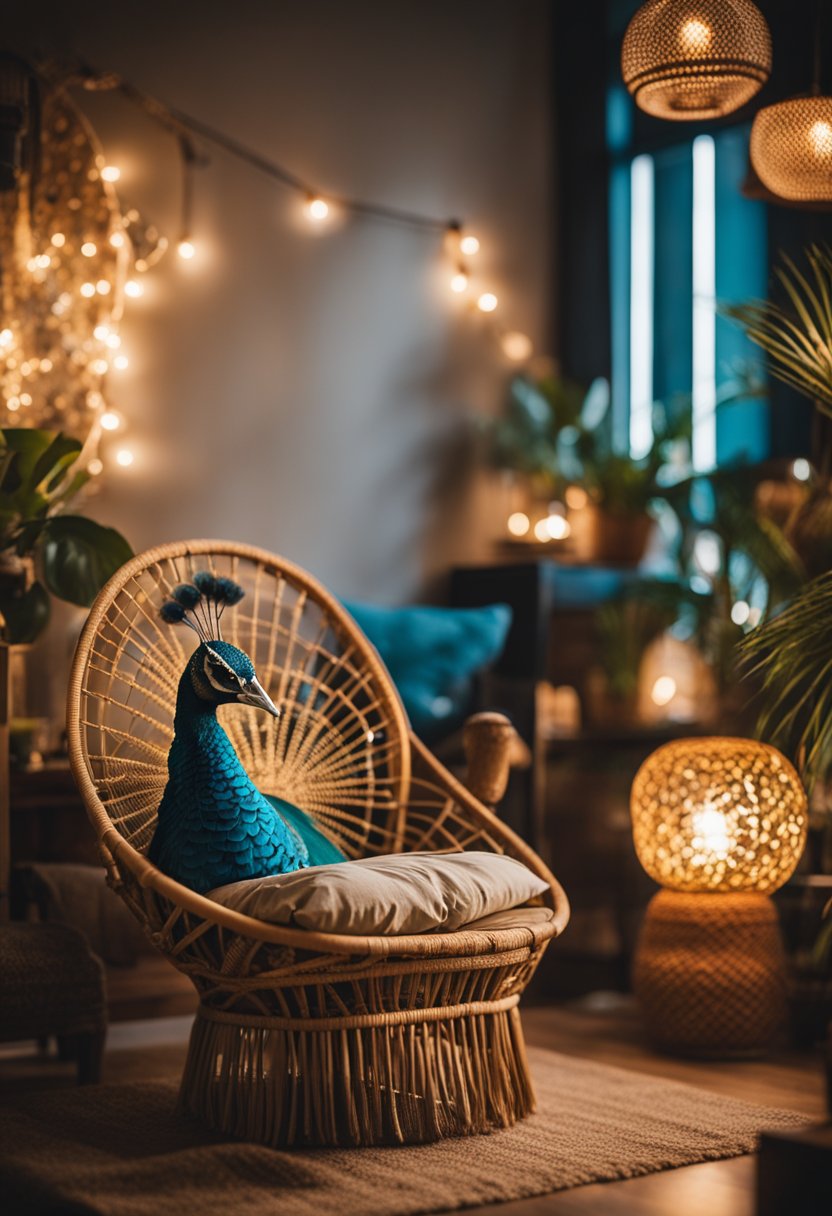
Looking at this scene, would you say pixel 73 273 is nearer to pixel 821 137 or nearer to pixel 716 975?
pixel 821 137

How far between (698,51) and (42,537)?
155 centimetres

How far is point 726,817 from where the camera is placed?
2965mm

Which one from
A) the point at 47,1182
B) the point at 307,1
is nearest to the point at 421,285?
the point at 307,1

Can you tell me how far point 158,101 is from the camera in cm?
372

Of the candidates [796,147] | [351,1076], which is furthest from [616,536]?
[351,1076]

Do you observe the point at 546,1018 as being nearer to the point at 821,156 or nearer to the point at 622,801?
the point at 622,801

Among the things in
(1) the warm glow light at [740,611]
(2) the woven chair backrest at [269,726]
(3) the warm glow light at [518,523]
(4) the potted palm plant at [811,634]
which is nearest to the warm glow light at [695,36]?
(4) the potted palm plant at [811,634]

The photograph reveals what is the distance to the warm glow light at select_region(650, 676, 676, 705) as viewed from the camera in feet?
14.3

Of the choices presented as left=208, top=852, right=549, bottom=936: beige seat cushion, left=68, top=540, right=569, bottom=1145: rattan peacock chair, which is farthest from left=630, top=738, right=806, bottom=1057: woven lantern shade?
left=208, top=852, right=549, bottom=936: beige seat cushion

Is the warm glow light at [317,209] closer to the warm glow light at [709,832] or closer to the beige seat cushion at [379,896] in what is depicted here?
the warm glow light at [709,832]

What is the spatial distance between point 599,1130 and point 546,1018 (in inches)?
41.8

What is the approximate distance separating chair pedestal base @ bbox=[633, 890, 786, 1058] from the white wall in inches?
57.1

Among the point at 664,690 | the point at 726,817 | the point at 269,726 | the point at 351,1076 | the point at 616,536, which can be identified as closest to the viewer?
the point at 351,1076

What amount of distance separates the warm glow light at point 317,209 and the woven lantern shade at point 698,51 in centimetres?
140
